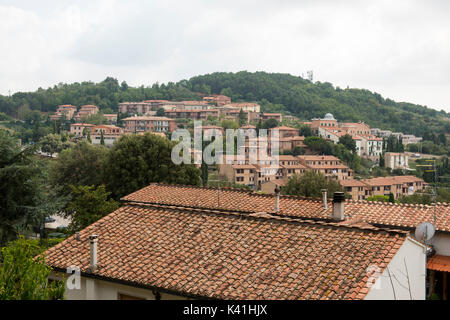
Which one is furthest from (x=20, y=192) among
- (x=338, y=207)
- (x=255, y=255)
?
(x=255, y=255)

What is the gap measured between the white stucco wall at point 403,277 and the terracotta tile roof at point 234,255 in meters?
0.16

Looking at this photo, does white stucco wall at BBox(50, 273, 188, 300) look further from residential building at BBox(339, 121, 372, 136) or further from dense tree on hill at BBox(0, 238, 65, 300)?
residential building at BBox(339, 121, 372, 136)

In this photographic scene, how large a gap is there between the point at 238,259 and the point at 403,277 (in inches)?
94.9

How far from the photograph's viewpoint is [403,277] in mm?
6414

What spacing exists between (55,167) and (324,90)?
12085 centimetres

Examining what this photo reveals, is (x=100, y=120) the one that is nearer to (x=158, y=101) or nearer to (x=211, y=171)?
(x=158, y=101)

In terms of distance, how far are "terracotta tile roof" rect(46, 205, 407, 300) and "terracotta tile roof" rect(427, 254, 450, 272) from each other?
3036 millimetres

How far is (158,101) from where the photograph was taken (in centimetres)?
12094

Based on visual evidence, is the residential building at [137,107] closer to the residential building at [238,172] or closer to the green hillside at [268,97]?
the green hillside at [268,97]

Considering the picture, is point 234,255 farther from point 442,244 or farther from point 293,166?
point 293,166

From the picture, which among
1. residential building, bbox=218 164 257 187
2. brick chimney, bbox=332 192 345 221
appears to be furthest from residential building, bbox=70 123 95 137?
brick chimney, bbox=332 192 345 221

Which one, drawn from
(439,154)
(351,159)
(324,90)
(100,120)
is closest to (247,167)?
(351,159)

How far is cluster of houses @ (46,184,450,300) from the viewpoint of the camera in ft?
19.2

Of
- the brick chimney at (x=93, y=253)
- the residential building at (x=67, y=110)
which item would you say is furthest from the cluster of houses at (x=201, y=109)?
the brick chimney at (x=93, y=253)
